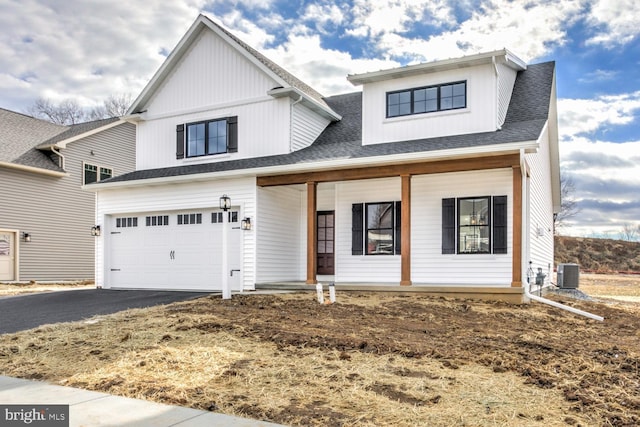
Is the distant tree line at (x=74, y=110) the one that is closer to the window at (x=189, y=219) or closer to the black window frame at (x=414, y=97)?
the window at (x=189, y=219)

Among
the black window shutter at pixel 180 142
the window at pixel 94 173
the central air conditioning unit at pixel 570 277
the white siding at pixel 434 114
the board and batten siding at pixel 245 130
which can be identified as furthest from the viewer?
the window at pixel 94 173

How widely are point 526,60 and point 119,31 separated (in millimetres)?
13118

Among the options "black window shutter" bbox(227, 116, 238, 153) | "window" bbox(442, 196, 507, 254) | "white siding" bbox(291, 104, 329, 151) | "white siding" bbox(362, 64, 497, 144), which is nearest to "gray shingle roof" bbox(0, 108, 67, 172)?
"black window shutter" bbox(227, 116, 238, 153)

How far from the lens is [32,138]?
63.7 ft

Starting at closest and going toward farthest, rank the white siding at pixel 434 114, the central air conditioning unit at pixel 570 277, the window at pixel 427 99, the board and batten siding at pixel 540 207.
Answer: the white siding at pixel 434 114 → the window at pixel 427 99 → the board and batten siding at pixel 540 207 → the central air conditioning unit at pixel 570 277

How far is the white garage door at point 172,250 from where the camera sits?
1282cm

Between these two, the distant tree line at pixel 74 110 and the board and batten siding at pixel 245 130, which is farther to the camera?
the distant tree line at pixel 74 110

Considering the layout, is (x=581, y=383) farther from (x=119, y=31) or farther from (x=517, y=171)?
(x=119, y=31)

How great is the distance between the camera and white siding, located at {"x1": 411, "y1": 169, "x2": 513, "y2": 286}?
1060 centimetres

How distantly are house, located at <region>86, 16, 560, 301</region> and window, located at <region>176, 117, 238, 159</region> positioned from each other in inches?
1.6

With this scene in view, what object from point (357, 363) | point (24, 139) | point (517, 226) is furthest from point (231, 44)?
point (357, 363)

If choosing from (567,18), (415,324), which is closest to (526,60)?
(567,18)

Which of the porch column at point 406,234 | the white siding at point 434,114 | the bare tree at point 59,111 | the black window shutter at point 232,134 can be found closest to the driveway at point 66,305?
the black window shutter at point 232,134

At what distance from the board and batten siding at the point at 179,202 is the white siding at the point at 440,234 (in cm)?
380
